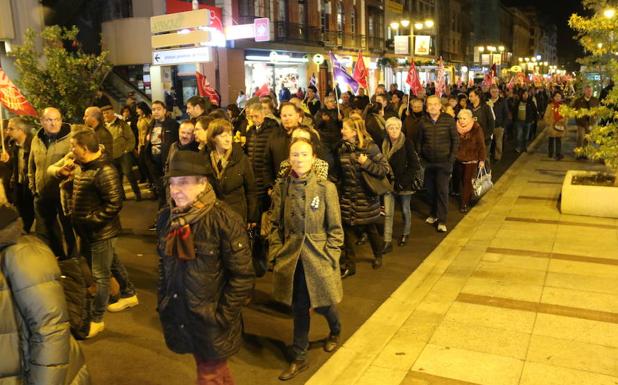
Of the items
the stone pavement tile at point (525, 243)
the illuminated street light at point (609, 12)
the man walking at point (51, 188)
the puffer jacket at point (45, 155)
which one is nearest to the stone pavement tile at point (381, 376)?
the man walking at point (51, 188)

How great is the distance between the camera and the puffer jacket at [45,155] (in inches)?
242

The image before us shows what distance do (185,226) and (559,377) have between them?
3.03 metres

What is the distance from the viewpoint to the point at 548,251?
752cm

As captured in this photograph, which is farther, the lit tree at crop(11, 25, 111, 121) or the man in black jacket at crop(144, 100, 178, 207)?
the lit tree at crop(11, 25, 111, 121)

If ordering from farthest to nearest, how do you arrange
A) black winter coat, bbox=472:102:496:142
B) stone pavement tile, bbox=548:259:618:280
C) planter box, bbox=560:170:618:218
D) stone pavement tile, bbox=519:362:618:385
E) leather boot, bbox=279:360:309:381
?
black winter coat, bbox=472:102:496:142
planter box, bbox=560:170:618:218
stone pavement tile, bbox=548:259:618:280
leather boot, bbox=279:360:309:381
stone pavement tile, bbox=519:362:618:385

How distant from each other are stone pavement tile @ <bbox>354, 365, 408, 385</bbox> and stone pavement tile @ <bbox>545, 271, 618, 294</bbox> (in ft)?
8.70

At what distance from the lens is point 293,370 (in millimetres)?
4516

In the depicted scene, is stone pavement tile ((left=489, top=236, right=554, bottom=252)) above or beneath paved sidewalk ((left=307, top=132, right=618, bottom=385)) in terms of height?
above

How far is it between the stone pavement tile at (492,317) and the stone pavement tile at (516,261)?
143 centimetres

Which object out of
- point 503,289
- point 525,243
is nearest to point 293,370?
point 503,289

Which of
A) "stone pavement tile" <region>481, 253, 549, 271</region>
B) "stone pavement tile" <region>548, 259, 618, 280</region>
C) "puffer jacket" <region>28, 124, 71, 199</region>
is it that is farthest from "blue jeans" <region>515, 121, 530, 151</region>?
"puffer jacket" <region>28, 124, 71, 199</region>

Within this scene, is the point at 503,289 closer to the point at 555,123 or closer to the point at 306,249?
the point at 306,249

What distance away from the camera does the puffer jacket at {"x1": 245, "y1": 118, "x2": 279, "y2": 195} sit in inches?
263

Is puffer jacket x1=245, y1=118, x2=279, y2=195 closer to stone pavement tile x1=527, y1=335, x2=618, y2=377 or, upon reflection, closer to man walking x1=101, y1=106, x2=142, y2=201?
stone pavement tile x1=527, y1=335, x2=618, y2=377
